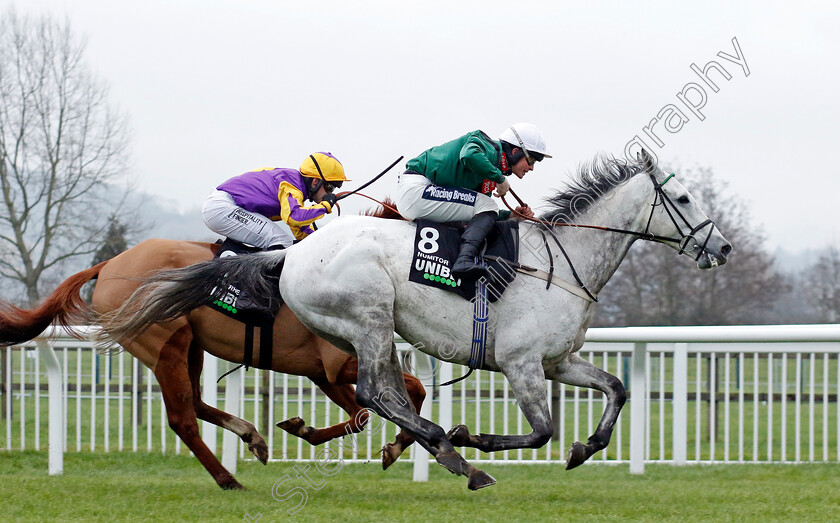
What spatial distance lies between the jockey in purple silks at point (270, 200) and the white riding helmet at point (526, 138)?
1163 millimetres

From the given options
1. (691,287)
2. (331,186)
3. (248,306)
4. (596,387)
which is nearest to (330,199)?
(331,186)

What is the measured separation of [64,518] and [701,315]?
16637 millimetres

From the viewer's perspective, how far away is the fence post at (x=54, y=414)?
22.8 ft

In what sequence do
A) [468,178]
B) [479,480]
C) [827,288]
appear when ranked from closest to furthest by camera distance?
1. [479,480]
2. [468,178]
3. [827,288]

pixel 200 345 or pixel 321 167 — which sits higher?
pixel 321 167

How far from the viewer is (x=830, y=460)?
7.29 m

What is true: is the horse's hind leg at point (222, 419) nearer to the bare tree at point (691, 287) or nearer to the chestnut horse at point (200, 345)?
the chestnut horse at point (200, 345)

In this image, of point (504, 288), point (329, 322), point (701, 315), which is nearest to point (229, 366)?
point (329, 322)

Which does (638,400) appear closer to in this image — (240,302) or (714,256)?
(714,256)

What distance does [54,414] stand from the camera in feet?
23.0

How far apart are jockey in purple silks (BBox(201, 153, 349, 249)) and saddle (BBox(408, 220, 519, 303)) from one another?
949 mm

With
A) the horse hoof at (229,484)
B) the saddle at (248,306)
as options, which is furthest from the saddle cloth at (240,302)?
the horse hoof at (229,484)

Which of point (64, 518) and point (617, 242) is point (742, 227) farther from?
point (64, 518)

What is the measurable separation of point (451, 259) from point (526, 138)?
2.67 ft
